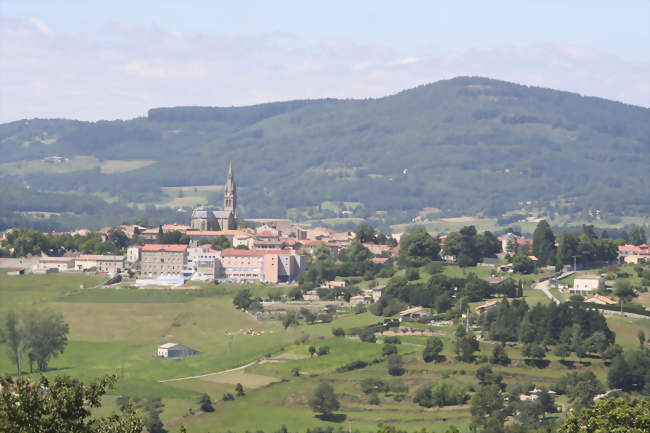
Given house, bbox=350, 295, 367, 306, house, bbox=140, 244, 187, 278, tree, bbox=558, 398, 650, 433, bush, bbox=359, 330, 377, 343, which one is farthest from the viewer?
house, bbox=140, 244, 187, 278

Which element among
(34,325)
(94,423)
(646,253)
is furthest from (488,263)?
(94,423)

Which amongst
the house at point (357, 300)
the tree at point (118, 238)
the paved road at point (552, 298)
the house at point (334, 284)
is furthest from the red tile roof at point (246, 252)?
the paved road at point (552, 298)

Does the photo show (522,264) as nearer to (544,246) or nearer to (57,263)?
(544,246)

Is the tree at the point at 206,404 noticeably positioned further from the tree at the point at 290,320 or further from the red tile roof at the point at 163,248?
the red tile roof at the point at 163,248

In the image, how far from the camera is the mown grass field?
76.2 meters

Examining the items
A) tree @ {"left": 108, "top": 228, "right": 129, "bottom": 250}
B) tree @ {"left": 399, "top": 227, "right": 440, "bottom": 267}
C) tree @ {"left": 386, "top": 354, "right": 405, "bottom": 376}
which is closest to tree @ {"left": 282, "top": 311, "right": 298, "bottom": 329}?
tree @ {"left": 386, "top": 354, "right": 405, "bottom": 376}

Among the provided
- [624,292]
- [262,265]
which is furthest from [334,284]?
[624,292]

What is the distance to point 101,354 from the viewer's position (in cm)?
9462

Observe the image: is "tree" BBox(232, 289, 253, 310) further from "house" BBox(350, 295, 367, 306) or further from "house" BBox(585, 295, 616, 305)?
"house" BBox(585, 295, 616, 305)

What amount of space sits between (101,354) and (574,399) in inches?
1496

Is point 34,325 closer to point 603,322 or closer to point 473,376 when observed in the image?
point 473,376

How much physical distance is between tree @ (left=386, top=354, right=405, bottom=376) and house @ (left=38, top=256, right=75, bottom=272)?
55.7m

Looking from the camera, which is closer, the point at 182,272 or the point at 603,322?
the point at 603,322

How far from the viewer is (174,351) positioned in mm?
94188
